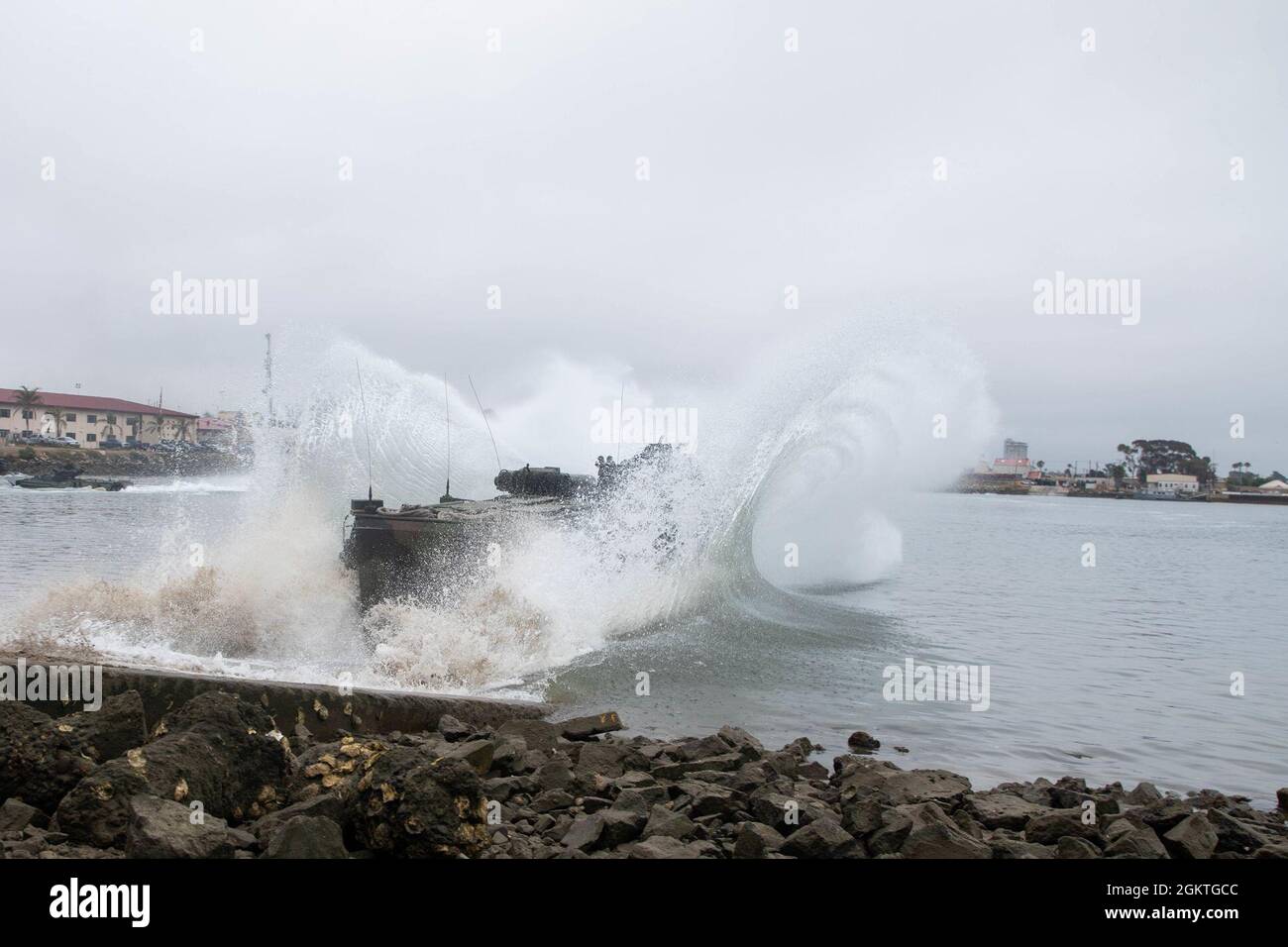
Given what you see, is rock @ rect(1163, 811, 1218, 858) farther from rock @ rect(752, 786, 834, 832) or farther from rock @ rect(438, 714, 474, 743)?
rock @ rect(438, 714, 474, 743)

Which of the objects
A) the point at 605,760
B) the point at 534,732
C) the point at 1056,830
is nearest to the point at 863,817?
the point at 1056,830

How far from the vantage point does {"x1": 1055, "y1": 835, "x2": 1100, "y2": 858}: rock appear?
6504 mm

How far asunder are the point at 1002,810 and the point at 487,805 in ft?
11.9

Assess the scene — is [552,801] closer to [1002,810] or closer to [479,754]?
[479,754]

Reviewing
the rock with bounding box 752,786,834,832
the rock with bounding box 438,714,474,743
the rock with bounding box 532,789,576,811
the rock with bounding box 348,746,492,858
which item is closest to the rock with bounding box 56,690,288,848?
the rock with bounding box 348,746,492,858

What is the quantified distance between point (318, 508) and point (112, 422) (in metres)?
102

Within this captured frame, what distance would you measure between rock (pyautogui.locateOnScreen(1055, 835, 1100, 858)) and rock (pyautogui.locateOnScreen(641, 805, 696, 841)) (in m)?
1.69

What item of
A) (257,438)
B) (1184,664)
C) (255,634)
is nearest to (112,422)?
(257,438)

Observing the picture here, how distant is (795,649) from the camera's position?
16547 millimetres

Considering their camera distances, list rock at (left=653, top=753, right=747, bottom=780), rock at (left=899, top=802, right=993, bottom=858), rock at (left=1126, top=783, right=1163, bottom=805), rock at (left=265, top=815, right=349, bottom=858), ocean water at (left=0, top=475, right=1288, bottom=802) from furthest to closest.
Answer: ocean water at (left=0, top=475, right=1288, bottom=802) < rock at (left=1126, top=783, right=1163, bottom=805) < rock at (left=653, top=753, right=747, bottom=780) < rock at (left=899, top=802, right=993, bottom=858) < rock at (left=265, top=815, right=349, bottom=858)

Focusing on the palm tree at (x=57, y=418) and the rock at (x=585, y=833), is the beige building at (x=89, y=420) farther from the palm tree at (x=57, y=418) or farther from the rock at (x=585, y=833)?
the rock at (x=585, y=833)

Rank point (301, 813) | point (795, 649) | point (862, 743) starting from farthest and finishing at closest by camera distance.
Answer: point (795, 649) < point (862, 743) < point (301, 813)

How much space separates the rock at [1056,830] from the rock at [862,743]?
3392 millimetres
